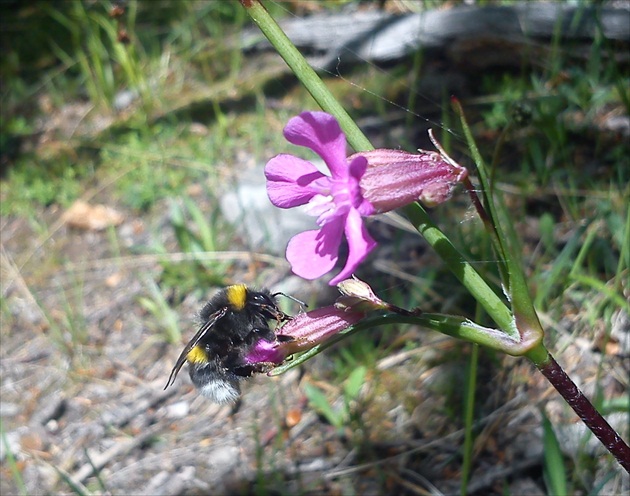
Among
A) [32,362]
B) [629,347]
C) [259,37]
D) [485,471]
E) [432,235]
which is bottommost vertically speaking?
[32,362]

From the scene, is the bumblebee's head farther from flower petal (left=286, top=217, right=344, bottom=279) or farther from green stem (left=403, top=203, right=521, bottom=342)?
green stem (left=403, top=203, right=521, bottom=342)

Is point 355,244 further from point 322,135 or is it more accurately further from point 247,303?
point 247,303

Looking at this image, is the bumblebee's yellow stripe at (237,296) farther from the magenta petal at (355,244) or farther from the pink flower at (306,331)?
the magenta petal at (355,244)

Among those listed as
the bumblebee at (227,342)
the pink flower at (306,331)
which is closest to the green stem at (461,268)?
the pink flower at (306,331)

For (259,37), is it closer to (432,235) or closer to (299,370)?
(299,370)

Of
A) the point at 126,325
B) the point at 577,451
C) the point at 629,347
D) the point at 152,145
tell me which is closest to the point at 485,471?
the point at 577,451
